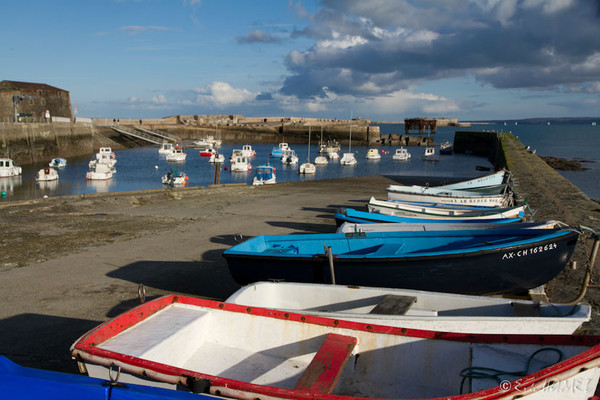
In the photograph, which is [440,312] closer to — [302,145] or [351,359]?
[351,359]

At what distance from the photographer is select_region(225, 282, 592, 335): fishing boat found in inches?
162

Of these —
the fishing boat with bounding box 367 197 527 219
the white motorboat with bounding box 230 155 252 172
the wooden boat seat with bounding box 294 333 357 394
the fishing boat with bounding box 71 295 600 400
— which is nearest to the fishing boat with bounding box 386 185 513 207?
the fishing boat with bounding box 367 197 527 219

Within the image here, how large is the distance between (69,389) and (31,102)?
239 feet

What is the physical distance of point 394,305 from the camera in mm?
4738

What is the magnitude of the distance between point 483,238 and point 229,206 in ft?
31.4

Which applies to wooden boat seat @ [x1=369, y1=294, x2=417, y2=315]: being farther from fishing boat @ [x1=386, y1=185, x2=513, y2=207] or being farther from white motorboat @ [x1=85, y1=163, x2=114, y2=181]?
white motorboat @ [x1=85, y1=163, x2=114, y2=181]

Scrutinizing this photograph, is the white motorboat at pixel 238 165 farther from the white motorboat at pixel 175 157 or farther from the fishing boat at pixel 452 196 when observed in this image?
the fishing boat at pixel 452 196

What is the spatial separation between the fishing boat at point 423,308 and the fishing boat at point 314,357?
12.1 inches

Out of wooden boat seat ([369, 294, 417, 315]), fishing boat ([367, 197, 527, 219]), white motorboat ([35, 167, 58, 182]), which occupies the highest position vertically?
fishing boat ([367, 197, 527, 219])

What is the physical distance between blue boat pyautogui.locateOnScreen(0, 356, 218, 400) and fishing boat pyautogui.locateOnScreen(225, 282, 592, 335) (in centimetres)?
178

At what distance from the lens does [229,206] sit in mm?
15438

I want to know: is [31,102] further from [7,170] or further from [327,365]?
[327,365]

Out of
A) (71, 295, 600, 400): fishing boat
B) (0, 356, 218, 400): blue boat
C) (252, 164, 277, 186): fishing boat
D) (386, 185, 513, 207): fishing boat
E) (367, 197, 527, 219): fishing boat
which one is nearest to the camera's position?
(0, 356, 218, 400): blue boat

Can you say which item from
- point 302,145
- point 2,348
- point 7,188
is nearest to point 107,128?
point 302,145
